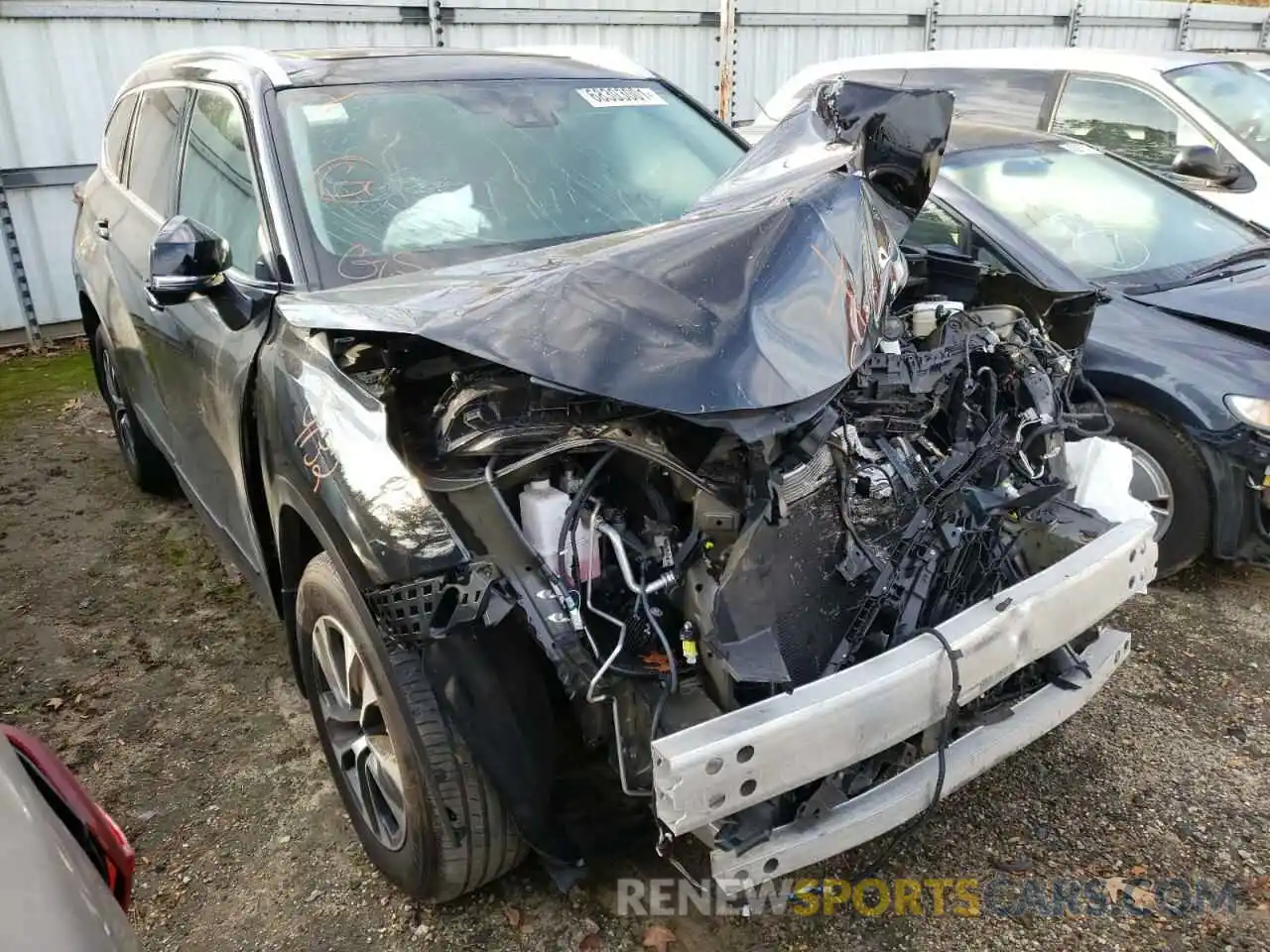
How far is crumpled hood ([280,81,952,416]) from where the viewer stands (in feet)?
5.93

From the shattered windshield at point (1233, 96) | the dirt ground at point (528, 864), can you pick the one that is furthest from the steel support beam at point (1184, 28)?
the dirt ground at point (528, 864)

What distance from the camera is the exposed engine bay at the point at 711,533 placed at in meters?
1.83

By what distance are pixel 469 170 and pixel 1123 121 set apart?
5.13 m

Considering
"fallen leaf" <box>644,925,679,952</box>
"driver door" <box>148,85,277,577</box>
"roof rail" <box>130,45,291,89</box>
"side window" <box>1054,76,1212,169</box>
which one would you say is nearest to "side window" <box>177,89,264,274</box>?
"driver door" <box>148,85,277,577</box>

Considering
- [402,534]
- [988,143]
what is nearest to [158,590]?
[402,534]

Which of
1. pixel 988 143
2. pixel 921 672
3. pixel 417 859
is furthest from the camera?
pixel 988 143

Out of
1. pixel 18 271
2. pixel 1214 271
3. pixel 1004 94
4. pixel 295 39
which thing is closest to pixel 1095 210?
pixel 1214 271

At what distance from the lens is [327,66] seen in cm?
314

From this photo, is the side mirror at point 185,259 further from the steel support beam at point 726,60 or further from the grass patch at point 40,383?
the steel support beam at point 726,60

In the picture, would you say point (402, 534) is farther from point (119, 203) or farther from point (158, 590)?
point (119, 203)

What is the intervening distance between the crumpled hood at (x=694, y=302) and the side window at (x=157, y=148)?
1866 millimetres

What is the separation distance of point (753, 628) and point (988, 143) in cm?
349

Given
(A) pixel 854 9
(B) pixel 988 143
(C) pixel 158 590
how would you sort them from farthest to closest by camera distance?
(A) pixel 854 9, (B) pixel 988 143, (C) pixel 158 590

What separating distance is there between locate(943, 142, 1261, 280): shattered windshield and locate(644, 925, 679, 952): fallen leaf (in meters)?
3.14
